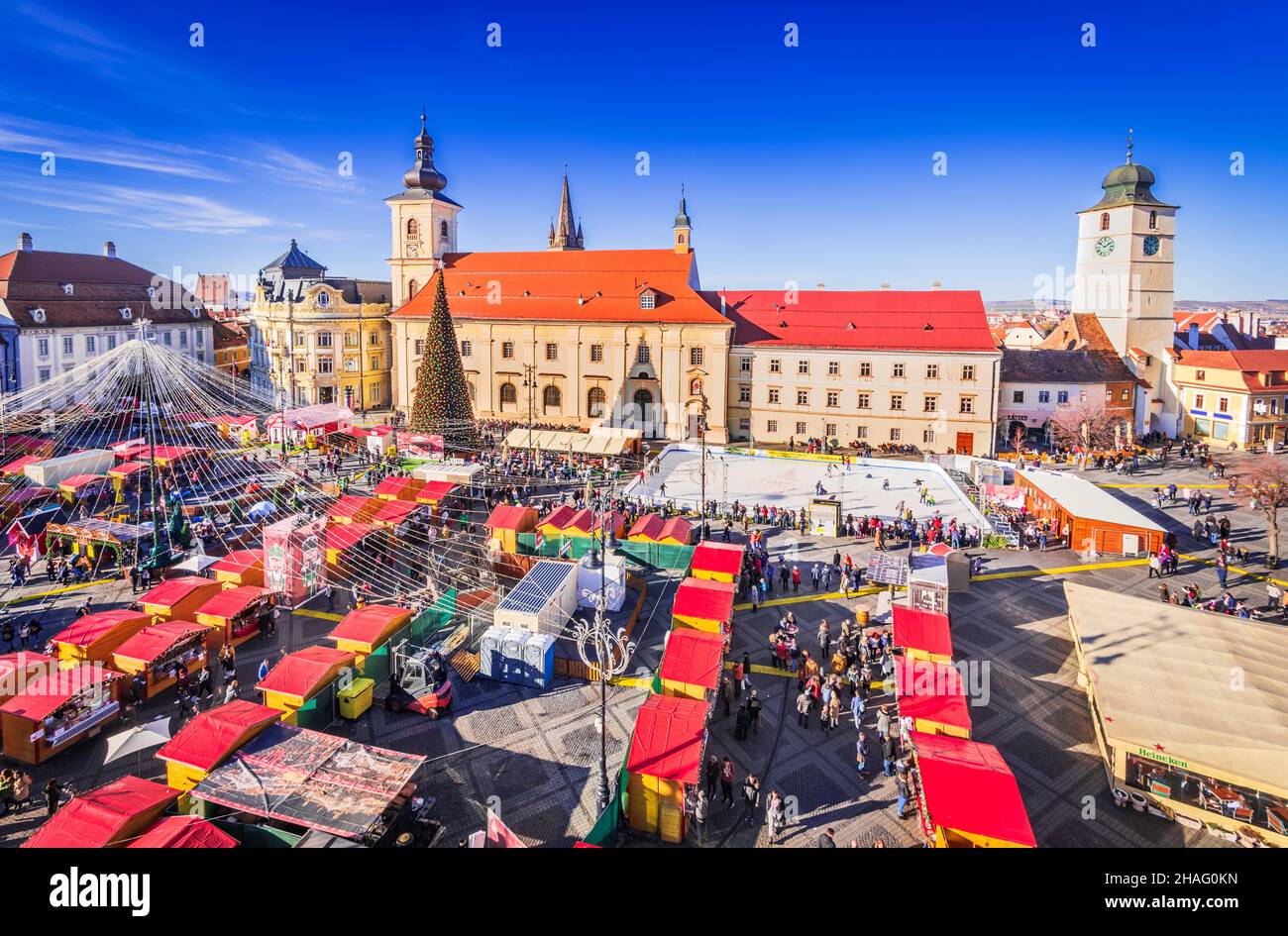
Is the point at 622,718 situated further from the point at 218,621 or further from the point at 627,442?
the point at 627,442

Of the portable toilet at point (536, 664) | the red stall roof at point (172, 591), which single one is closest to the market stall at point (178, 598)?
the red stall roof at point (172, 591)

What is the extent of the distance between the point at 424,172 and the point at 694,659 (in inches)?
2347

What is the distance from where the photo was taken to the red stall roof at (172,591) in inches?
915

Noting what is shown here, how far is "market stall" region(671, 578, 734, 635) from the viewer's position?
2259 centimetres

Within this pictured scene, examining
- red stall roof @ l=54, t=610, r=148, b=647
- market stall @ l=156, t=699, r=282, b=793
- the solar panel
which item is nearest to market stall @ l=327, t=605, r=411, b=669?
the solar panel

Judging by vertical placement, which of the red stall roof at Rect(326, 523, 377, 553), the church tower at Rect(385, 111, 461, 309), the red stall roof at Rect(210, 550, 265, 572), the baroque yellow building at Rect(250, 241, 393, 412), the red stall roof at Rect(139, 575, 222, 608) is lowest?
the red stall roof at Rect(139, 575, 222, 608)

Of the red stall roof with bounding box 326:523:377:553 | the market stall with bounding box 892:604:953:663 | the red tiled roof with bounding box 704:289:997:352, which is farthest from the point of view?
the red tiled roof with bounding box 704:289:997:352

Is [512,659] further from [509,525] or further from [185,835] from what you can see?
[509,525]

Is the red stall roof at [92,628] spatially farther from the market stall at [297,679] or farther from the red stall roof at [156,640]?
the market stall at [297,679]

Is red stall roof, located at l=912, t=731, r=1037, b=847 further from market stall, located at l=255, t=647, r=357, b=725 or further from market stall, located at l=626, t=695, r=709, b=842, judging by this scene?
market stall, located at l=255, t=647, r=357, b=725

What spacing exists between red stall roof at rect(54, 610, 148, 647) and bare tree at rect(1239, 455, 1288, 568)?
42.4 m

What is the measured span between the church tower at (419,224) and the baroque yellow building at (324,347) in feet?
12.8

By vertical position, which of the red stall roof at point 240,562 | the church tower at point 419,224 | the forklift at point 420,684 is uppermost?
the church tower at point 419,224

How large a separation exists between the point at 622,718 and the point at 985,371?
41.8m
